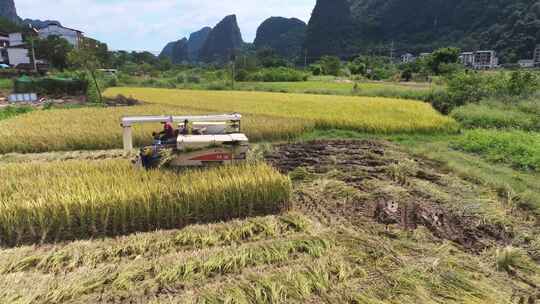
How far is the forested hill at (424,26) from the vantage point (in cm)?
4937

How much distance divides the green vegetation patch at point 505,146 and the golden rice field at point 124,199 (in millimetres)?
6270

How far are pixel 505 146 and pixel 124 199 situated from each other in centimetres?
960

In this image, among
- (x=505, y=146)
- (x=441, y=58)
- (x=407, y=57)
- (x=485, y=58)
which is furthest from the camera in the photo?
(x=407, y=57)

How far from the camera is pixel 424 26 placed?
7856 cm

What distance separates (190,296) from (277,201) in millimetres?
2269

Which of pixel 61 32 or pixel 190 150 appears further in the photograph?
pixel 61 32

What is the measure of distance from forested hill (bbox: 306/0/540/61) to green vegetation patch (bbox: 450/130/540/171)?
50.1 metres

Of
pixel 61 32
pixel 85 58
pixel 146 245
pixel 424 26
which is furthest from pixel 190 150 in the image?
pixel 61 32

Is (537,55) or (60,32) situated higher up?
(60,32)

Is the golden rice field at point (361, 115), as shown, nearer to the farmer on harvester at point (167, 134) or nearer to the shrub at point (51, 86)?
the farmer on harvester at point (167, 134)

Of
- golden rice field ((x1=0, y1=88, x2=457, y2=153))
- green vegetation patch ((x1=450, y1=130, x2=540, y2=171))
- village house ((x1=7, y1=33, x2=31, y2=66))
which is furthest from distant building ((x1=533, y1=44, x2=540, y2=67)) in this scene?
village house ((x1=7, y1=33, x2=31, y2=66))

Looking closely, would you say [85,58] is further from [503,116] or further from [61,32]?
[61,32]

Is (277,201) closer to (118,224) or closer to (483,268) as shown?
(118,224)

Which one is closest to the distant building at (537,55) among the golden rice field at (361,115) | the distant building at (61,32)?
the golden rice field at (361,115)
